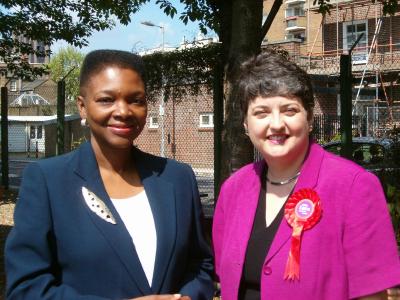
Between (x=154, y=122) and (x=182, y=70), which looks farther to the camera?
(x=154, y=122)

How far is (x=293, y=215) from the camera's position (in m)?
2.36

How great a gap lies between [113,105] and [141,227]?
0.50m

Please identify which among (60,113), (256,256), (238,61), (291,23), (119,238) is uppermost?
(291,23)

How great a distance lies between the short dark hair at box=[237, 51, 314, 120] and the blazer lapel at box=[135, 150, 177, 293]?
0.50 m

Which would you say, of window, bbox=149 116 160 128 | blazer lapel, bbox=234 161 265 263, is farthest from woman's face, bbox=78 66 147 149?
window, bbox=149 116 160 128

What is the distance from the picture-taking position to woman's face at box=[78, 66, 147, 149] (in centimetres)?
233

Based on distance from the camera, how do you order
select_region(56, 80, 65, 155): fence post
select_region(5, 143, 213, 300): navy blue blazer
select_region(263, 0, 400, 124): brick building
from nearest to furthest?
1. select_region(5, 143, 213, 300): navy blue blazer
2. select_region(56, 80, 65, 155): fence post
3. select_region(263, 0, 400, 124): brick building

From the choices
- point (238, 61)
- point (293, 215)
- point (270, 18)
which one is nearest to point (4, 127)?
point (270, 18)

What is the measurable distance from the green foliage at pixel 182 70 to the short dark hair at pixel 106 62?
17.8 feet

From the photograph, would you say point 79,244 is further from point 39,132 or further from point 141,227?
point 39,132

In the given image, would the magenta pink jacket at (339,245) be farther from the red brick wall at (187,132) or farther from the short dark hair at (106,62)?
the red brick wall at (187,132)

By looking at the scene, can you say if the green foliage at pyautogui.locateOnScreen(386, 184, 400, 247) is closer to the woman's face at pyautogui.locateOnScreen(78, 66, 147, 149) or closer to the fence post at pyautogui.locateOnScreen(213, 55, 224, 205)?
the fence post at pyautogui.locateOnScreen(213, 55, 224, 205)

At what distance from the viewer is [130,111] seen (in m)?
2.35

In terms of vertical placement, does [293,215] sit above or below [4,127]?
below
